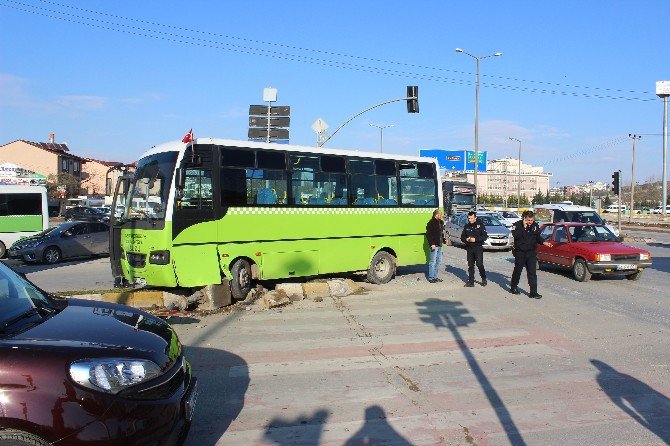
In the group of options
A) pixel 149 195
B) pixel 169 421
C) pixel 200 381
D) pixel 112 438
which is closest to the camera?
pixel 112 438

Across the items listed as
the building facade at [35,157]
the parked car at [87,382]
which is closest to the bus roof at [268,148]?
the parked car at [87,382]

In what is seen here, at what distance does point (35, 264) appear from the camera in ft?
66.7

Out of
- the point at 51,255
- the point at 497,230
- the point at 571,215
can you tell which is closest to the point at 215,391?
the point at 51,255

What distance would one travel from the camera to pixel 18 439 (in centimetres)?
313

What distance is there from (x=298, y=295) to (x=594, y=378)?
6441mm

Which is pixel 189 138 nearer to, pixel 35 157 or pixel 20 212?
pixel 20 212

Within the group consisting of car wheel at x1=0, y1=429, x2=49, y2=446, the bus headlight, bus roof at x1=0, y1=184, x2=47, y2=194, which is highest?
bus roof at x1=0, y1=184, x2=47, y2=194

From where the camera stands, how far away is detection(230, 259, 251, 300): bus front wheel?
1114 centimetres

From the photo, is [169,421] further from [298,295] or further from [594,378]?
[298,295]

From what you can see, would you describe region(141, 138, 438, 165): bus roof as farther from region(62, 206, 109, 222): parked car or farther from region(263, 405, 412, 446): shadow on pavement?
region(62, 206, 109, 222): parked car

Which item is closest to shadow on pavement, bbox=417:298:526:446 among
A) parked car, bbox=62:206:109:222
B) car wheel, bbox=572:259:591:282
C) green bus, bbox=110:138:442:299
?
green bus, bbox=110:138:442:299

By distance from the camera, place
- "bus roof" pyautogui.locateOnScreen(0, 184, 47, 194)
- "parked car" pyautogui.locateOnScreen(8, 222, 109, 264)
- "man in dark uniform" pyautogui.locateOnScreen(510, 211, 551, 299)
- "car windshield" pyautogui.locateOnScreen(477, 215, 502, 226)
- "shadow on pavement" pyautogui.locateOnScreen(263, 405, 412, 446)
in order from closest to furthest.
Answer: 1. "shadow on pavement" pyautogui.locateOnScreen(263, 405, 412, 446)
2. "man in dark uniform" pyautogui.locateOnScreen(510, 211, 551, 299)
3. "parked car" pyautogui.locateOnScreen(8, 222, 109, 264)
4. "bus roof" pyautogui.locateOnScreen(0, 184, 47, 194)
5. "car windshield" pyautogui.locateOnScreen(477, 215, 502, 226)

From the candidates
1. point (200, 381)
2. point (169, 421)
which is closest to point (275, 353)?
point (200, 381)

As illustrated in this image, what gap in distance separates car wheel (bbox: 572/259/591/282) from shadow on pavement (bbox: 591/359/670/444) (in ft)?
27.6
